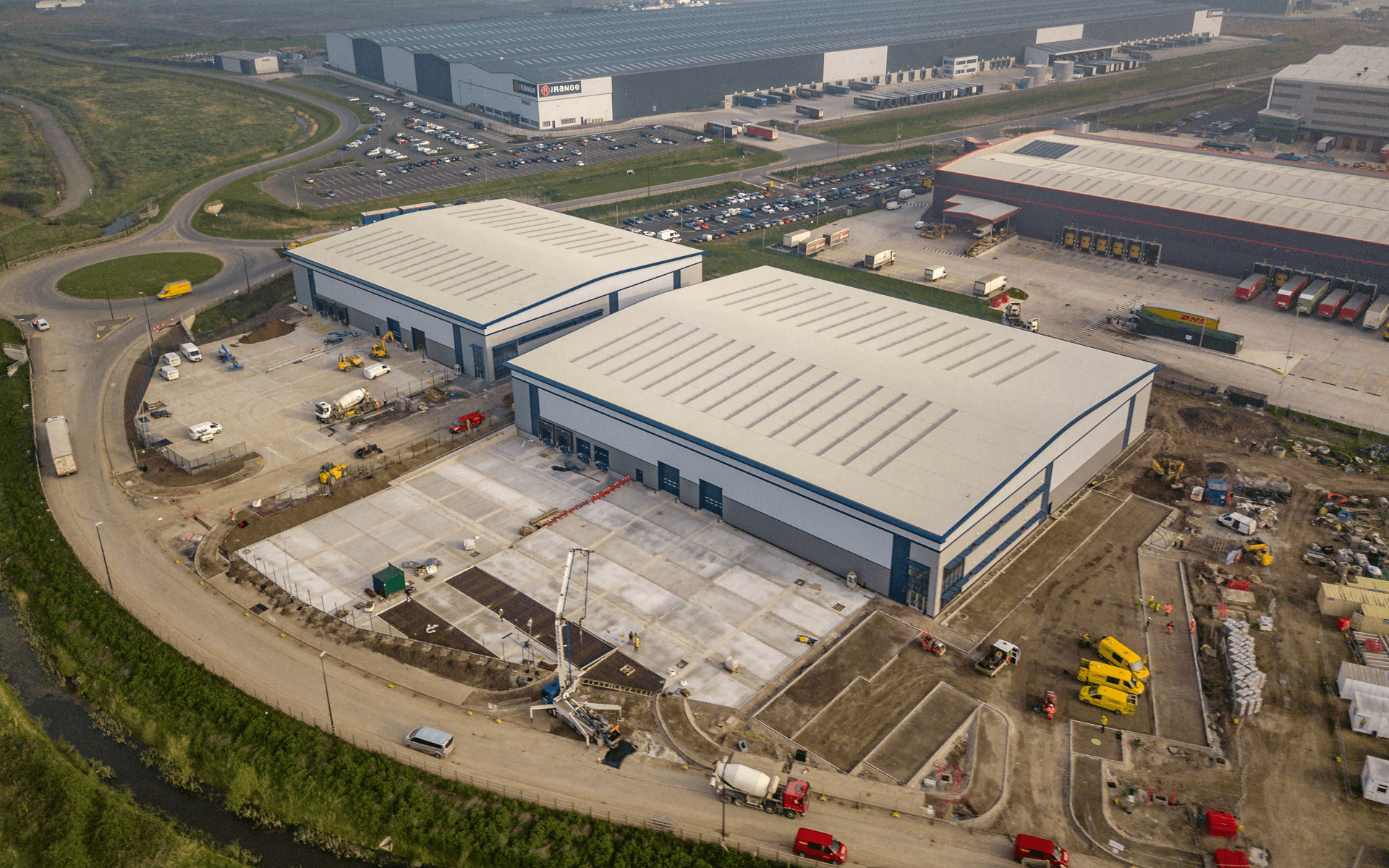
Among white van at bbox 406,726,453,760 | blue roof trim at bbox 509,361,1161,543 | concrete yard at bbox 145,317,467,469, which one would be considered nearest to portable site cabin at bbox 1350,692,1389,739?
blue roof trim at bbox 509,361,1161,543

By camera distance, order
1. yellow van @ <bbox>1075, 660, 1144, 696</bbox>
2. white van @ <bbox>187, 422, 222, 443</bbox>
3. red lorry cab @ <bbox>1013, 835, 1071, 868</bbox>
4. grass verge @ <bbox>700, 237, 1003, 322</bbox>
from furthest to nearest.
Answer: grass verge @ <bbox>700, 237, 1003, 322</bbox>
white van @ <bbox>187, 422, 222, 443</bbox>
yellow van @ <bbox>1075, 660, 1144, 696</bbox>
red lorry cab @ <bbox>1013, 835, 1071, 868</bbox>

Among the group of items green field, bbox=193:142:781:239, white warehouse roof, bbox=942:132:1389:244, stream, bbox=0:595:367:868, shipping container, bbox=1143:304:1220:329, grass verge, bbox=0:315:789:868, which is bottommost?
stream, bbox=0:595:367:868

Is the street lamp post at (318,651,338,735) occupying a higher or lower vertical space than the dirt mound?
lower

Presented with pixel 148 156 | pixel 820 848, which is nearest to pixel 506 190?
pixel 148 156

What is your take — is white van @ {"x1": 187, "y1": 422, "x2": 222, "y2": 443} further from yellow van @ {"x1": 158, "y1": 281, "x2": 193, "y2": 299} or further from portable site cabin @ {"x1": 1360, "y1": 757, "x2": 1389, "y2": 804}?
portable site cabin @ {"x1": 1360, "y1": 757, "x2": 1389, "y2": 804}

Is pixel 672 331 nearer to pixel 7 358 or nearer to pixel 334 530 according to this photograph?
pixel 334 530

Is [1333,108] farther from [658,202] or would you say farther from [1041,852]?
[1041,852]

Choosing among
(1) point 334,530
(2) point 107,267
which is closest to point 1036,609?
(1) point 334,530
